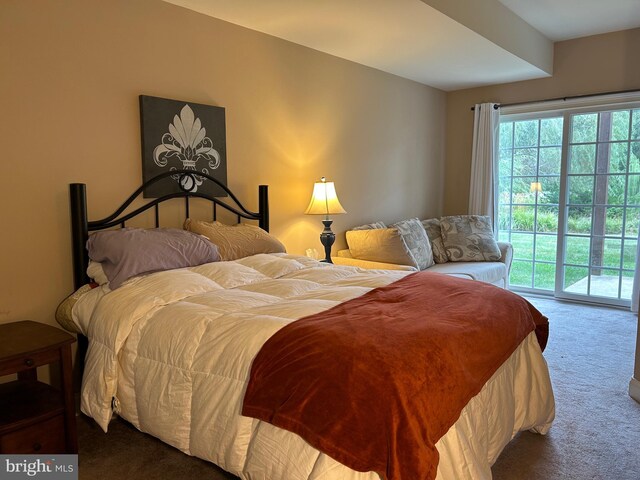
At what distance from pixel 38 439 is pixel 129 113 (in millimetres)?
1718

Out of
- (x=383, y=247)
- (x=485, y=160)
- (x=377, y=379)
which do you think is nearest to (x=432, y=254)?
(x=383, y=247)

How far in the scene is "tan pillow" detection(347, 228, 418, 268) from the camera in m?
4.01

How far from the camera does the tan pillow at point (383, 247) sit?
→ 13.1 feet

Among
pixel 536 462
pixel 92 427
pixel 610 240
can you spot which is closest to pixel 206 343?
pixel 92 427

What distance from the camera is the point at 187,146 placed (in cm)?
307

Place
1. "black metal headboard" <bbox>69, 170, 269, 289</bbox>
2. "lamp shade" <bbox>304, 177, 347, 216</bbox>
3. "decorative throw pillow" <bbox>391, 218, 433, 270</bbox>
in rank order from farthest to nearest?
1. "decorative throw pillow" <bbox>391, 218, 433, 270</bbox>
2. "lamp shade" <bbox>304, 177, 347, 216</bbox>
3. "black metal headboard" <bbox>69, 170, 269, 289</bbox>

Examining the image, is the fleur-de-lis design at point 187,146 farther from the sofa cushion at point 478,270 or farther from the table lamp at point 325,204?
the sofa cushion at point 478,270

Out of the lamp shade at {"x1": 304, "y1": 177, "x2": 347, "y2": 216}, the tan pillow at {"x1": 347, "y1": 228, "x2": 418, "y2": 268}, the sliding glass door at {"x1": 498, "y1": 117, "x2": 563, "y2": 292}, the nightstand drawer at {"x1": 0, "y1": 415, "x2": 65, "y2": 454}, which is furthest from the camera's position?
the sliding glass door at {"x1": 498, "y1": 117, "x2": 563, "y2": 292}

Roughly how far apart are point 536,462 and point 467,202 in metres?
3.80

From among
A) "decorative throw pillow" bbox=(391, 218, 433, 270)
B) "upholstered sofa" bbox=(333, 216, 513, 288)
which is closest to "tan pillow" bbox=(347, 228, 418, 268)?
"upholstered sofa" bbox=(333, 216, 513, 288)

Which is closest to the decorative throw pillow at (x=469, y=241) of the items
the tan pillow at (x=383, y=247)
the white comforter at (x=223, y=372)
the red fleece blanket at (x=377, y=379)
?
the tan pillow at (x=383, y=247)

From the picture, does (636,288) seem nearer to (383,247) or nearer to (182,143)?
(383,247)

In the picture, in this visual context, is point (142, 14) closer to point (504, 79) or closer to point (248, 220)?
point (248, 220)

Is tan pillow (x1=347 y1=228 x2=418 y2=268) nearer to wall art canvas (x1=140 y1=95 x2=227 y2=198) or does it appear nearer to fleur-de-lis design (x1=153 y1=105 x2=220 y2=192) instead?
wall art canvas (x1=140 y1=95 x2=227 y2=198)
